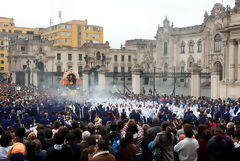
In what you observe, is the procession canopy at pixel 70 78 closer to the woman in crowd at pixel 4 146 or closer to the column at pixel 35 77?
the column at pixel 35 77

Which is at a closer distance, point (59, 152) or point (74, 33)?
point (59, 152)

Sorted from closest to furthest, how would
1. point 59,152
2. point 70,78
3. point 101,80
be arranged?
point 59,152 < point 101,80 < point 70,78

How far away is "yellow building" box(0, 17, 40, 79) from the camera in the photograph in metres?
84.7

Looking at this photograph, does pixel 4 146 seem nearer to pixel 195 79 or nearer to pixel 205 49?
pixel 195 79

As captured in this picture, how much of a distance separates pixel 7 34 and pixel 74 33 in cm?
2263

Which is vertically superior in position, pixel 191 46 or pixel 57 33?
pixel 57 33

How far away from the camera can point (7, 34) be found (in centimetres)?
8688

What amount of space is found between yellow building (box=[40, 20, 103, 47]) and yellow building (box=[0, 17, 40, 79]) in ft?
27.5

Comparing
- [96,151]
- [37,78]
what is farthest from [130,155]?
[37,78]

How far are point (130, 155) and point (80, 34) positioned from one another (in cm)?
7560

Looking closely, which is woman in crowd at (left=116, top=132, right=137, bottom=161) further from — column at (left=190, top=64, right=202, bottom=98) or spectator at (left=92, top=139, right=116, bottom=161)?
column at (left=190, top=64, right=202, bottom=98)

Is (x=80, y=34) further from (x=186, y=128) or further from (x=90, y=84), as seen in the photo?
(x=186, y=128)

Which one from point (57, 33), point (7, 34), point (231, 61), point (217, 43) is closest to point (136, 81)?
point (231, 61)

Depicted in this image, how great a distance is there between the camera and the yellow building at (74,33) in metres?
77.8
